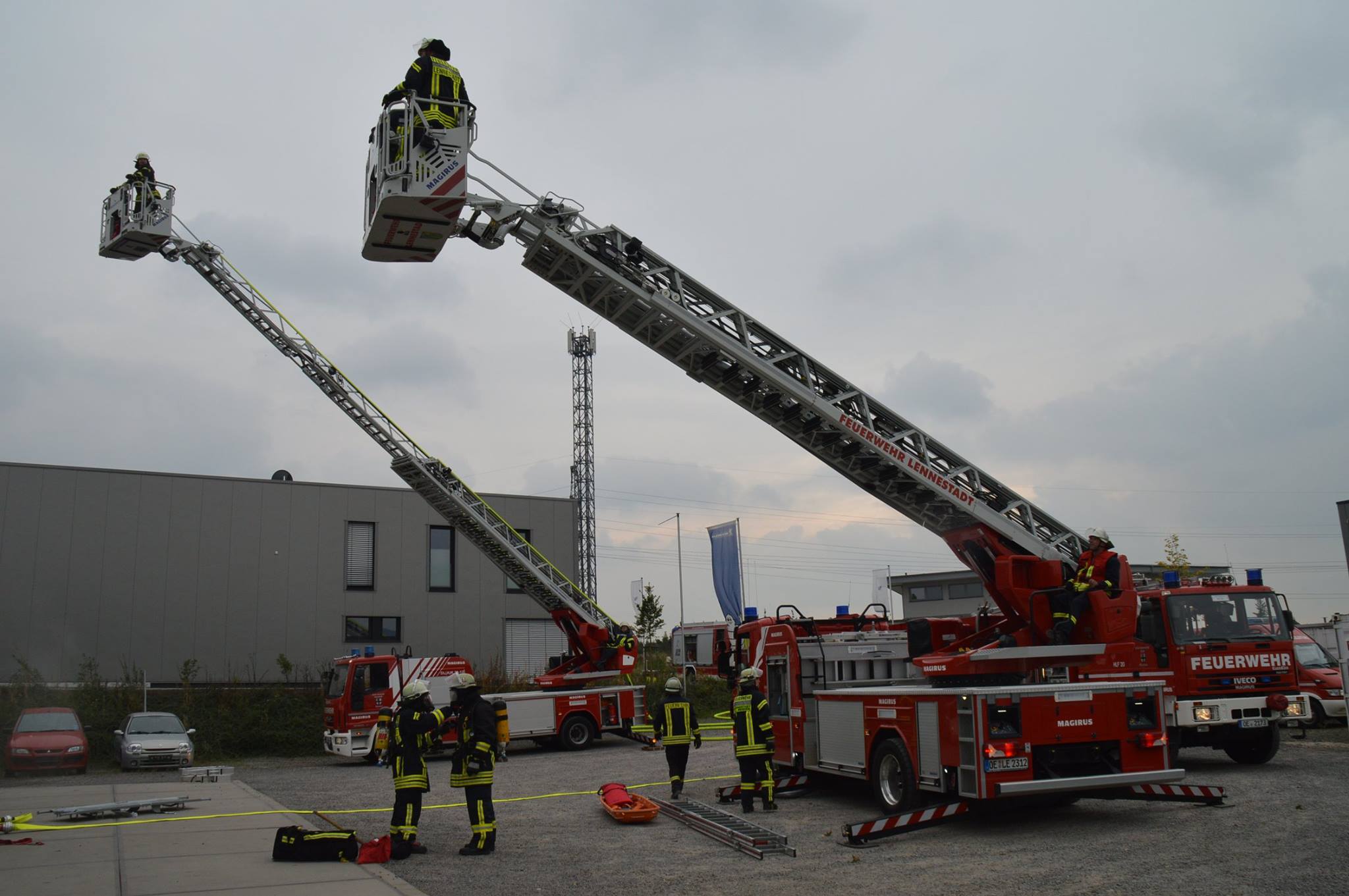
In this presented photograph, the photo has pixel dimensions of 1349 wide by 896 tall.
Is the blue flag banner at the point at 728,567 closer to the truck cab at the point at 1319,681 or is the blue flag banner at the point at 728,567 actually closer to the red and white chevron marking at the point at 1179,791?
the truck cab at the point at 1319,681

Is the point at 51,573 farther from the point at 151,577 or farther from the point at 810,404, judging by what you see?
the point at 810,404

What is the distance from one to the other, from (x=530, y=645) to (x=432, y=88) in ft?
80.4

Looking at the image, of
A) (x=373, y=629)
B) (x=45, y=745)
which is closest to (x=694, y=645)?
(x=373, y=629)

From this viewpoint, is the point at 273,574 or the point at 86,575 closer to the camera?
the point at 86,575

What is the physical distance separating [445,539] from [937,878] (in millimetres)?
25990

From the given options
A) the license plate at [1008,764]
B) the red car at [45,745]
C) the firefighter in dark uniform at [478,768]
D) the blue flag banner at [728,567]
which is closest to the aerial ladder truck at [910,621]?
the license plate at [1008,764]

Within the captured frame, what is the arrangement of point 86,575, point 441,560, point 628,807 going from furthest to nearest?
1. point 441,560
2. point 86,575
3. point 628,807

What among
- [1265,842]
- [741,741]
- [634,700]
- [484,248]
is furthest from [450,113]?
[634,700]

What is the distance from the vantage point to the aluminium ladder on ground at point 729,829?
9320mm

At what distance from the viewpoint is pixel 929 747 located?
10.0 meters

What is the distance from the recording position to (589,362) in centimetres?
4938

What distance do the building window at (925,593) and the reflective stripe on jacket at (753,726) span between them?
147ft

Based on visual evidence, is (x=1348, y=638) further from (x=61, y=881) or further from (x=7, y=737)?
(x=7, y=737)

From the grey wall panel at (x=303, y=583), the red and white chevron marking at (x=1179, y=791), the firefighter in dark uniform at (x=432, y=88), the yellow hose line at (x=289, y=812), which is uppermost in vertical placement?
the firefighter in dark uniform at (x=432, y=88)
